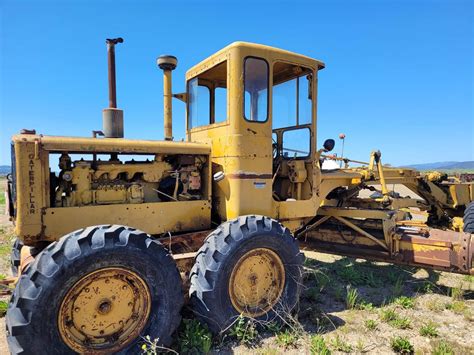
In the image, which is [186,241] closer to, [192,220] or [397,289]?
[192,220]

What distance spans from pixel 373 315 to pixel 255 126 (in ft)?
8.81

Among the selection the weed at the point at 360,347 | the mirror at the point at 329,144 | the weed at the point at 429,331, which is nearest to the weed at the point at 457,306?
the weed at the point at 429,331

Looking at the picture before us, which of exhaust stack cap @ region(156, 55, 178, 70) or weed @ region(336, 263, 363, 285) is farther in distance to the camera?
weed @ region(336, 263, 363, 285)

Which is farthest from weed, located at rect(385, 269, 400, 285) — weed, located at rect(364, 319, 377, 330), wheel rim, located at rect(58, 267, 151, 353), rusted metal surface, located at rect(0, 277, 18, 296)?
rusted metal surface, located at rect(0, 277, 18, 296)

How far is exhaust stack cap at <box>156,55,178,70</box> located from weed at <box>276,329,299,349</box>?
3552mm

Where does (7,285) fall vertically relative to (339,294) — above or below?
above

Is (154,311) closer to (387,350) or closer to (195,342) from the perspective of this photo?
(195,342)

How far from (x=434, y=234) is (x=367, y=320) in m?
1.81

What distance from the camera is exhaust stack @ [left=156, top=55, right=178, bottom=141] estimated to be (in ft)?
14.4

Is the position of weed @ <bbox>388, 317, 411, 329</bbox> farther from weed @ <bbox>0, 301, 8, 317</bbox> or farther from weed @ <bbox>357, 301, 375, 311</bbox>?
weed @ <bbox>0, 301, 8, 317</bbox>

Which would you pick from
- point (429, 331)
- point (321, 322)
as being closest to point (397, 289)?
point (429, 331)

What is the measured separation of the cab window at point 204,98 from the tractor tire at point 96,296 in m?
2.33

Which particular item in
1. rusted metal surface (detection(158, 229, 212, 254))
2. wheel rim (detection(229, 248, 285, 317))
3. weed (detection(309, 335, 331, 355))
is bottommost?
weed (detection(309, 335, 331, 355))

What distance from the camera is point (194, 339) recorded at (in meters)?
3.20
